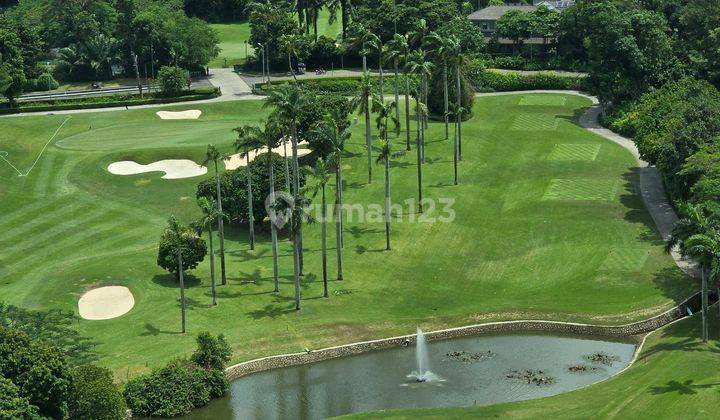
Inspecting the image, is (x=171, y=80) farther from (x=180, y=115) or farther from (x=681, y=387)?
(x=681, y=387)

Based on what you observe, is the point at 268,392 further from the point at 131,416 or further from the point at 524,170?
the point at 524,170

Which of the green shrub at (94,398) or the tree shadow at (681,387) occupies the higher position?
the green shrub at (94,398)

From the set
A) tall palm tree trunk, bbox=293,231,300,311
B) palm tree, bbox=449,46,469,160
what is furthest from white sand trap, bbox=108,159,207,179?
tall palm tree trunk, bbox=293,231,300,311

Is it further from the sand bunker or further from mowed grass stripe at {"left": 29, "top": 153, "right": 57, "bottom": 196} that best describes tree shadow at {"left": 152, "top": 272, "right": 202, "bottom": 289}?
mowed grass stripe at {"left": 29, "top": 153, "right": 57, "bottom": 196}

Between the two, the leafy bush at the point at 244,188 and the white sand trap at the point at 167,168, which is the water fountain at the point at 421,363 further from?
the white sand trap at the point at 167,168

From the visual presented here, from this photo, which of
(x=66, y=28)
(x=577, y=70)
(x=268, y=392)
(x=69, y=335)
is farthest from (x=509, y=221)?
(x=66, y=28)

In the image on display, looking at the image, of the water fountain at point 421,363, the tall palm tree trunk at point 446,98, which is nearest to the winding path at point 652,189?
the tall palm tree trunk at point 446,98
